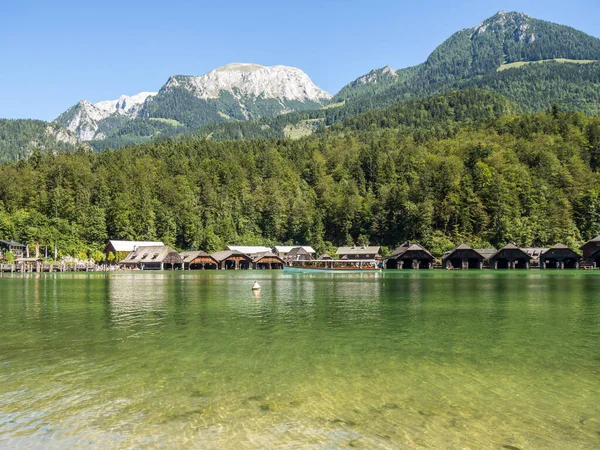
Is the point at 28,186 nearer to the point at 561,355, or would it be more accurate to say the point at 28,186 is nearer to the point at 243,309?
the point at 243,309

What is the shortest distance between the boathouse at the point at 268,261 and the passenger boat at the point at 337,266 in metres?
4.70

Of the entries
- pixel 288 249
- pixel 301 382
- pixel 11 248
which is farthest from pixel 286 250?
pixel 301 382

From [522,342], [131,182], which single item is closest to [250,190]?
[131,182]

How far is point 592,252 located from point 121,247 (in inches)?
4767

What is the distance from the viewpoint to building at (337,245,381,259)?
465 feet

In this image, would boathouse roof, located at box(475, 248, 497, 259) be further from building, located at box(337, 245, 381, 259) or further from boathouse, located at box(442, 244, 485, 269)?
building, located at box(337, 245, 381, 259)

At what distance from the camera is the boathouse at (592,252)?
119 metres

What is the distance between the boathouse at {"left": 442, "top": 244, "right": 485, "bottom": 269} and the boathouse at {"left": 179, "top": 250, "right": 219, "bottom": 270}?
62395 mm

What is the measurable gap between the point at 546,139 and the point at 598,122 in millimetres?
28179

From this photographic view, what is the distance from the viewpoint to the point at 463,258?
123062mm

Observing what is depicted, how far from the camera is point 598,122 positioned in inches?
6890

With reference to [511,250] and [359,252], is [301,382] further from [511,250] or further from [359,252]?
[359,252]

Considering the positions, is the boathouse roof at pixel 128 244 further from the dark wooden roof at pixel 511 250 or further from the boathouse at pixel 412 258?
the dark wooden roof at pixel 511 250

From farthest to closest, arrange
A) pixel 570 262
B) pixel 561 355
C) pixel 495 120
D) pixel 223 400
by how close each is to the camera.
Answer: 1. pixel 495 120
2. pixel 570 262
3. pixel 561 355
4. pixel 223 400
